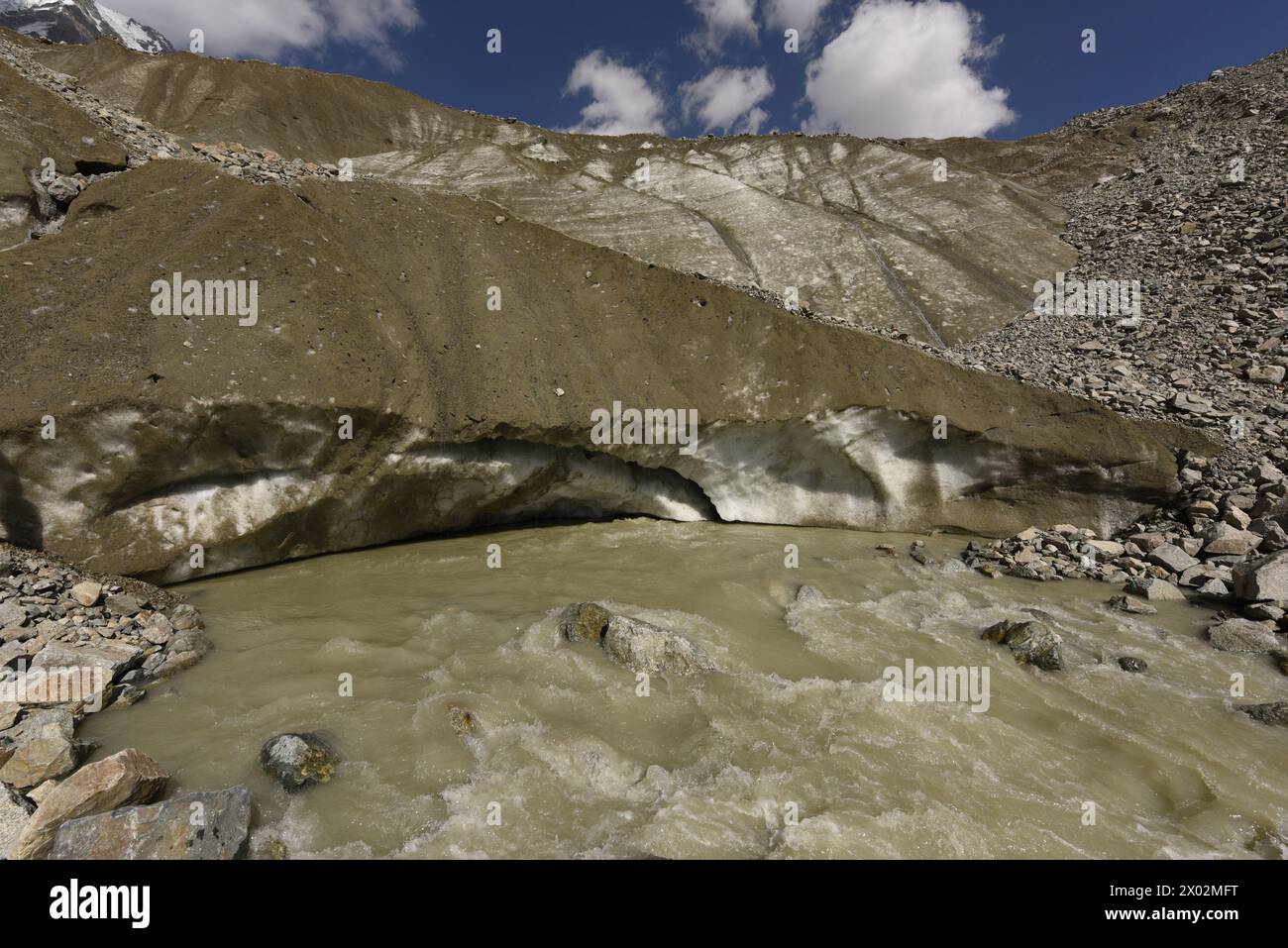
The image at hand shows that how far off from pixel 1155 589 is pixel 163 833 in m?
12.7

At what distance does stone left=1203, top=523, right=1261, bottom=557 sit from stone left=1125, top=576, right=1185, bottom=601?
72.0 inches

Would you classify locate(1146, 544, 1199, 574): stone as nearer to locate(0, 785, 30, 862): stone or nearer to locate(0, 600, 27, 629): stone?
locate(0, 785, 30, 862): stone

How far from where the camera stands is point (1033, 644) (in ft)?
23.1

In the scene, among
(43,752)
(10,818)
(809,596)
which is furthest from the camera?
(809,596)

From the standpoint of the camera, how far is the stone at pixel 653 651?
20.1ft

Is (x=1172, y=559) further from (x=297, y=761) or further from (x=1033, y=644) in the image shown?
(x=297, y=761)

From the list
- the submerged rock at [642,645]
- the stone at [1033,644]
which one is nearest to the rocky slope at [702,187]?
the stone at [1033,644]

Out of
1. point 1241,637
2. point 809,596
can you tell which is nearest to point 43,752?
point 809,596

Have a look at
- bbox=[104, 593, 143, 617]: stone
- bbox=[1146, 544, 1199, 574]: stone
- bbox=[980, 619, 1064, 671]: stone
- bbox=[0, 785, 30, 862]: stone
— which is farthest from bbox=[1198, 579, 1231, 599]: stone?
bbox=[104, 593, 143, 617]: stone

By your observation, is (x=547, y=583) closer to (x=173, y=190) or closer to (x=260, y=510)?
(x=260, y=510)

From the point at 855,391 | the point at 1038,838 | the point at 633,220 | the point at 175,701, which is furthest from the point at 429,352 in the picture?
the point at 633,220

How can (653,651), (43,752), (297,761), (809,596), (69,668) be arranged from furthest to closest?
(809,596) < (653,651) < (69,668) < (297,761) < (43,752)

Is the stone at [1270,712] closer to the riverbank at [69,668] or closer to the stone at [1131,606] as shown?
the stone at [1131,606]

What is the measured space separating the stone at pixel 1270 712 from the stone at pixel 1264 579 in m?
3.33
